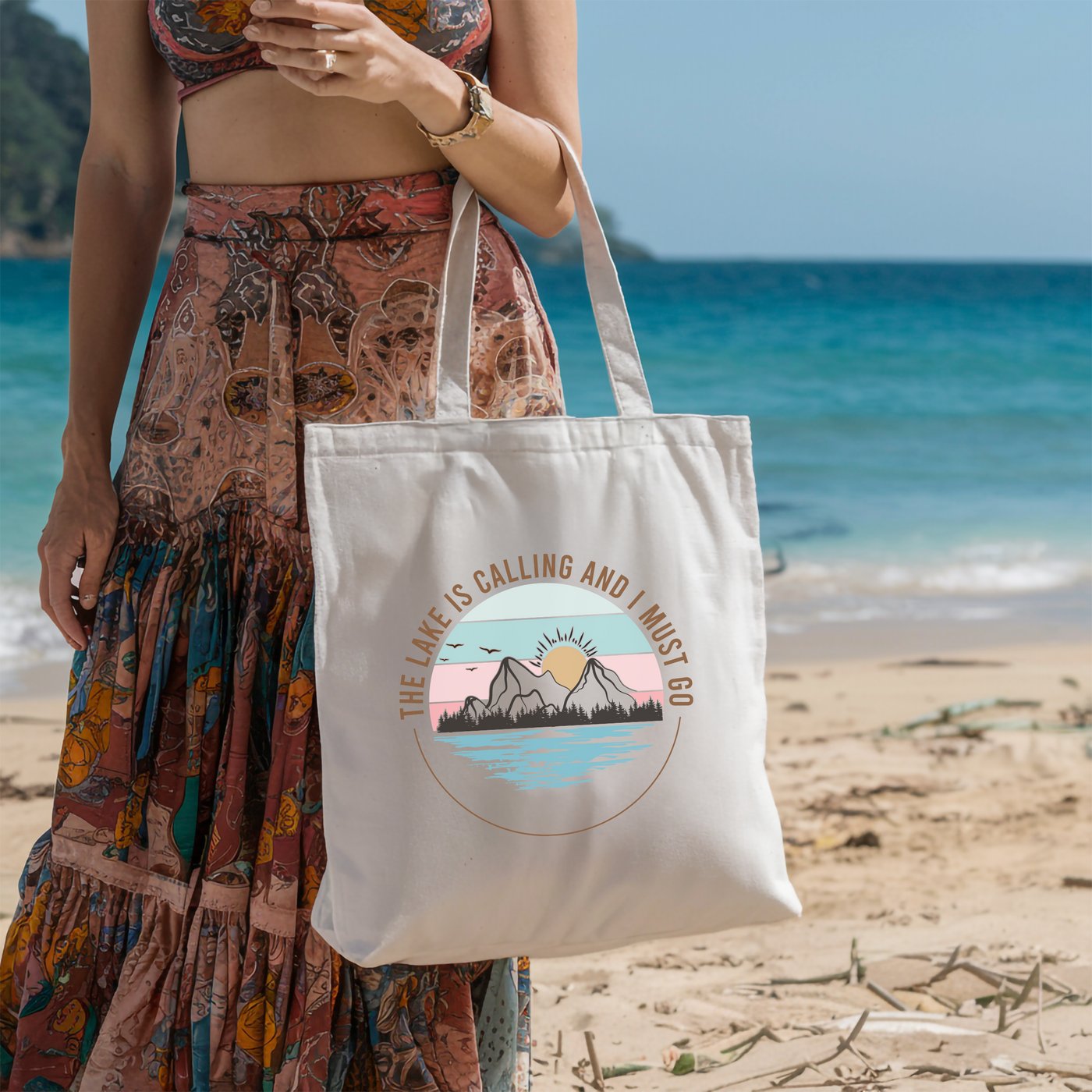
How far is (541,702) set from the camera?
1.11 meters

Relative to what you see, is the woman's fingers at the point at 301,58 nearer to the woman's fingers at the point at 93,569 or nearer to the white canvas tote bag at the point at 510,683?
the white canvas tote bag at the point at 510,683

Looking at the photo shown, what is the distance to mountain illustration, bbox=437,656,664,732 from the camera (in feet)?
3.62

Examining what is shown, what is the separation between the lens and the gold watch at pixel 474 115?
3.60ft

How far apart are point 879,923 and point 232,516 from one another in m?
1.79

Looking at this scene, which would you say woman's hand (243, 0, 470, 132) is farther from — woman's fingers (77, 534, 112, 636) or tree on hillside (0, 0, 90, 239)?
tree on hillside (0, 0, 90, 239)

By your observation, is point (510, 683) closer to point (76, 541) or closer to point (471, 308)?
point (471, 308)

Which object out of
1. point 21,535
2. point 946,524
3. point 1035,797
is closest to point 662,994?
point 1035,797

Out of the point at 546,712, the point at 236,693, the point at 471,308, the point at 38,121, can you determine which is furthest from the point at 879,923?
the point at 38,121

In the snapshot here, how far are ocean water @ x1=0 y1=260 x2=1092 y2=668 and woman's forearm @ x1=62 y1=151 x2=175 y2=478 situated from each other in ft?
10.7

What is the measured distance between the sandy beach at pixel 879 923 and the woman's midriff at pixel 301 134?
143 centimetres

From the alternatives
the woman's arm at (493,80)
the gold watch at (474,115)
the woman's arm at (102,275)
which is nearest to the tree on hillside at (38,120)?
the woman's arm at (102,275)

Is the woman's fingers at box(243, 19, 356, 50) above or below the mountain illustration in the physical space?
above

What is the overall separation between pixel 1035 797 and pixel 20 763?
116 inches

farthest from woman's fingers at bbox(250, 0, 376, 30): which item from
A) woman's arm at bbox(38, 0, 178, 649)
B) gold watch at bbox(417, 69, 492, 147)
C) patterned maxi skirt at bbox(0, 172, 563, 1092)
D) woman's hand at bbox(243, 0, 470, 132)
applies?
woman's arm at bbox(38, 0, 178, 649)
